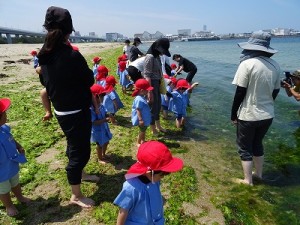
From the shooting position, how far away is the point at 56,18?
3.62 m

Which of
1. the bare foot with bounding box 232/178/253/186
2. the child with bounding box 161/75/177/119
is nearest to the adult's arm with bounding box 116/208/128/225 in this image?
the bare foot with bounding box 232/178/253/186

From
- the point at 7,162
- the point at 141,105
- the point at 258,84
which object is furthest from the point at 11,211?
the point at 258,84

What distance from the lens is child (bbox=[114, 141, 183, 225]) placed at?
2627mm

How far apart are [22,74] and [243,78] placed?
16810 mm

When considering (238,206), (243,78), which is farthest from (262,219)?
(243,78)

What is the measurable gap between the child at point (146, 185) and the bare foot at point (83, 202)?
1.77 metres

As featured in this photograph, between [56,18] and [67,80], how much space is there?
0.80 m

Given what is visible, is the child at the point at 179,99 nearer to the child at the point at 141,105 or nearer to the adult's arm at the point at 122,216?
the child at the point at 141,105

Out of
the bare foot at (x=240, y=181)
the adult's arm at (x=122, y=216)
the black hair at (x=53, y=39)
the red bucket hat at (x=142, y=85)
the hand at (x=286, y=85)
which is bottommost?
the bare foot at (x=240, y=181)

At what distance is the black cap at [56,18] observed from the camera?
3625 millimetres

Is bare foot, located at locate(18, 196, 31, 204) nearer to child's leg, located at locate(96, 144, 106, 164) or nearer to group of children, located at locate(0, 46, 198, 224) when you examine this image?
group of children, located at locate(0, 46, 198, 224)

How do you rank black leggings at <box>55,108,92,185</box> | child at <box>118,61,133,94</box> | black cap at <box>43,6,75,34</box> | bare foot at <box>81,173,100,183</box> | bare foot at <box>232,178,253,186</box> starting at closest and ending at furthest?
black cap at <box>43,6,75,34</box> < black leggings at <box>55,108,92,185</box> < bare foot at <box>81,173,100,183</box> < bare foot at <box>232,178,253,186</box> < child at <box>118,61,133,94</box>

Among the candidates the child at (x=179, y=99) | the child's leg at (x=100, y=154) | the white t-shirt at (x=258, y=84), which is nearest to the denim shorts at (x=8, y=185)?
the child's leg at (x=100, y=154)

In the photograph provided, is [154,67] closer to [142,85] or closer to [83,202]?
[142,85]
